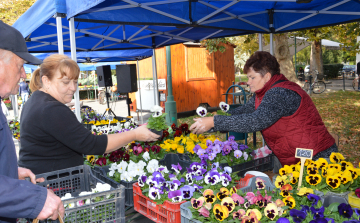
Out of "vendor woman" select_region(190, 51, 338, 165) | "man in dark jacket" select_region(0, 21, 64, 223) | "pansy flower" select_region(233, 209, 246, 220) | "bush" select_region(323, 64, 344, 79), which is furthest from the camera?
"bush" select_region(323, 64, 344, 79)

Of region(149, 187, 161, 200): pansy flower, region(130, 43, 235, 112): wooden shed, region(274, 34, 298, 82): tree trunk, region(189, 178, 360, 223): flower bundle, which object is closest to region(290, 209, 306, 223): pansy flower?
region(189, 178, 360, 223): flower bundle

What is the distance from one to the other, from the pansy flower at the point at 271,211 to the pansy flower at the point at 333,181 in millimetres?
406

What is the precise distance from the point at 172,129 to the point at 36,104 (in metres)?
1.95

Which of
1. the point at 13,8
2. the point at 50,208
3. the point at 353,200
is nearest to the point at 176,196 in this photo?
the point at 50,208

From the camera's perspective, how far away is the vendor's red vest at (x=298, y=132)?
2270 millimetres

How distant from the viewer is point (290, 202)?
145 cm

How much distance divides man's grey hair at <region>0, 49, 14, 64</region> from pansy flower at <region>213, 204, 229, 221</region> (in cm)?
109

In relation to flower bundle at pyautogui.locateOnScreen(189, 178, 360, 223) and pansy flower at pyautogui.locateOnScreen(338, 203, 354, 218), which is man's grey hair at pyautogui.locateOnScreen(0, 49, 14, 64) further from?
pansy flower at pyautogui.locateOnScreen(338, 203, 354, 218)

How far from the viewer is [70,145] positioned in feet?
5.85

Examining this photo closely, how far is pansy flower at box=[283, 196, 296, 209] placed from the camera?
1.44m

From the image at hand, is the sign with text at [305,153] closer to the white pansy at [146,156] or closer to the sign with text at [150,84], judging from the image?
the white pansy at [146,156]

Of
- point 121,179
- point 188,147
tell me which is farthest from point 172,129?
point 121,179

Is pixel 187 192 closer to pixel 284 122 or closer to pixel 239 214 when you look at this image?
pixel 239 214

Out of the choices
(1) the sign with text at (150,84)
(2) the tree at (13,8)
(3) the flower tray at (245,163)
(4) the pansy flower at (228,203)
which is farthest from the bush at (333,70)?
(4) the pansy flower at (228,203)
